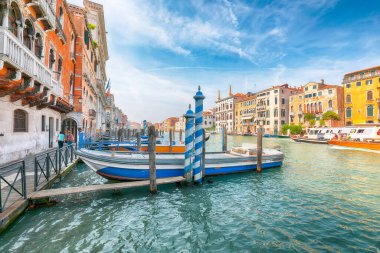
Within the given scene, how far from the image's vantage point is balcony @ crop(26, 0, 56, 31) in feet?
27.8

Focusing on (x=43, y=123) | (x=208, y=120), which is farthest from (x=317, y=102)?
(x=208, y=120)

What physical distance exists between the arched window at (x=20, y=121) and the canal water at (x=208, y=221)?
11.7 ft

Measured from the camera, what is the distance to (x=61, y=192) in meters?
5.40

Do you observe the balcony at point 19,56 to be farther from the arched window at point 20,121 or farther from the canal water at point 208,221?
the canal water at point 208,221

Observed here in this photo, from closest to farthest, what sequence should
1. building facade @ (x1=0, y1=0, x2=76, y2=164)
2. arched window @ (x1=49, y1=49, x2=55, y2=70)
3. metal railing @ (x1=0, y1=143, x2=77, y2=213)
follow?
metal railing @ (x1=0, y1=143, x2=77, y2=213) → building facade @ (x1=0, y1=0, x2=76, y2=164) → arched window @ (x1=49, y1=49, x2=55, y2=70)

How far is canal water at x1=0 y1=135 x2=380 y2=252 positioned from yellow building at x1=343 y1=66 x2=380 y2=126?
34937mm

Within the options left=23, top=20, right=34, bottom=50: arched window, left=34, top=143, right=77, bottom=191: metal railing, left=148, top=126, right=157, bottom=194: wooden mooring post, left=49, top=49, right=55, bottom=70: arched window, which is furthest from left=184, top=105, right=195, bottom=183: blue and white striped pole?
left=49, top=49, right=55, bottom=70: arched window

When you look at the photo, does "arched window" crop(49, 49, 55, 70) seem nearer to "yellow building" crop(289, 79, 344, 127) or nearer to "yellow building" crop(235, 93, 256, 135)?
"yellow building" crop(289, 79, 344, 127)

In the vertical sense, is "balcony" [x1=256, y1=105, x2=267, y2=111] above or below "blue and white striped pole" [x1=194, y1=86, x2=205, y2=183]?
above

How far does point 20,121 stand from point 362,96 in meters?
45.3

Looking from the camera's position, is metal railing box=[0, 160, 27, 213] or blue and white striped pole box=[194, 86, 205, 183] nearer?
metal railing box=[0, 160, 27, 213]

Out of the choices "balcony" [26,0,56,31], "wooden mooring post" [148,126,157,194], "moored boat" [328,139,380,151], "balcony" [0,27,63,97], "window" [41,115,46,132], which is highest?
"balcony" [26,0,56,31]

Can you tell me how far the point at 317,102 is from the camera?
41.5 metres

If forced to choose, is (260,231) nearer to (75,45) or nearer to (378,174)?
(378,174)
